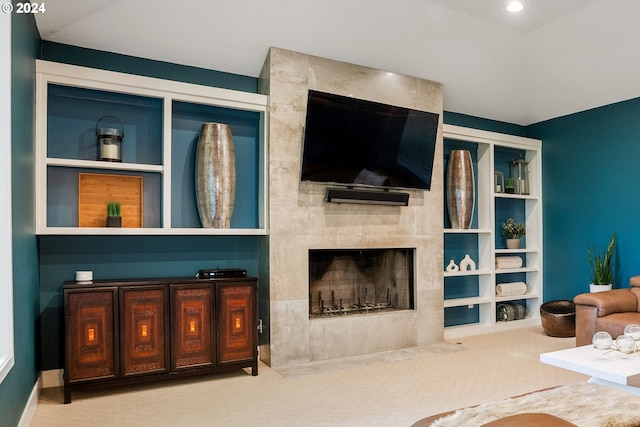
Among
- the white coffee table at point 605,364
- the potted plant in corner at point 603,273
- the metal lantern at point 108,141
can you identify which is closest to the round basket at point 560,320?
the potted plant in corner at point 603,273

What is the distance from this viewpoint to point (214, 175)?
13.2 feet

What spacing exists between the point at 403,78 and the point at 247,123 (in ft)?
5.92

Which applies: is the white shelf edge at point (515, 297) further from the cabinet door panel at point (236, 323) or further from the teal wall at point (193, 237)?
the cabinet door panel at point (236, 323)

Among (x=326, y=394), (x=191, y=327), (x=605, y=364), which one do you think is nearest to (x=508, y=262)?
(x=605, y=364)

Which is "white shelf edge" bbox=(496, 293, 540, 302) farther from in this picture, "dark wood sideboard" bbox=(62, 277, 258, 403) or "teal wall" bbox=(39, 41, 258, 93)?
"teal wall" bbox=(39, 41, 258, 93)

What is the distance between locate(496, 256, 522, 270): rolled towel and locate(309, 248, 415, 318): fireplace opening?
1.58 meters

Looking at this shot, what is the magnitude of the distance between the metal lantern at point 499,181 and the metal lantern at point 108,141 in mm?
4566

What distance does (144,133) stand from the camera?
4.04 m

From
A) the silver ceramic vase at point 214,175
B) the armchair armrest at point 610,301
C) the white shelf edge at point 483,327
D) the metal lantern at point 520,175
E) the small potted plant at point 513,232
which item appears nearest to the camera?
the silver ceramic vase at point 214,175

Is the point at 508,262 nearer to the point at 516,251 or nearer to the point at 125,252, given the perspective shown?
the point at 516,251

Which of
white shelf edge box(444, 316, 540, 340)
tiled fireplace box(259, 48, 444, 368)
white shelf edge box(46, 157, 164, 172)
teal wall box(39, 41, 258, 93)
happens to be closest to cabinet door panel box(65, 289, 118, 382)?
white shelf edge box(46, 157, 164, 172)

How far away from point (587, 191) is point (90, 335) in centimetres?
573

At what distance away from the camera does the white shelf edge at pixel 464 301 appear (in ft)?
17.5

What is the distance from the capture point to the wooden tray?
376cm
